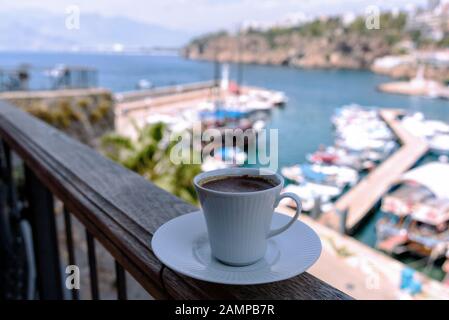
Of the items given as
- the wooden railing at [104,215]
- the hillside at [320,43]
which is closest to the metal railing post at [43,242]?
the wooden railing at [104,215]

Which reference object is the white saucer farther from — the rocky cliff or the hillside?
the hillside

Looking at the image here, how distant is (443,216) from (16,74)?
10.7m

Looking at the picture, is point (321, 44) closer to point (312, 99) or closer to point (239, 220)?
point (312, 99)

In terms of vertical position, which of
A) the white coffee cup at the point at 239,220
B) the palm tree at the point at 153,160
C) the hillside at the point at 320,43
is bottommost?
the palm tree at the point at 153,160

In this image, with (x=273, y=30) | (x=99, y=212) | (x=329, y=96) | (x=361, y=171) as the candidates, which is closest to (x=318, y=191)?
(x=361, y=171)

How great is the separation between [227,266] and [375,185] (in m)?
15.4

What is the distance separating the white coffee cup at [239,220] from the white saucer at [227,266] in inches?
0.5

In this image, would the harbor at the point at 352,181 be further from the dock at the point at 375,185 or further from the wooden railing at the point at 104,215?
the wooden railing at the point at 104,215

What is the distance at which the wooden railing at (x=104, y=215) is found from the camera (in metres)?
0.41

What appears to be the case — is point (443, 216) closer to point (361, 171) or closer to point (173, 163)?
point (361, 171)

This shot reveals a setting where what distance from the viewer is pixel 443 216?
1123 centimetres

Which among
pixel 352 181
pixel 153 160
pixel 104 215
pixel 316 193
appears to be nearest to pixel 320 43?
pixel 352 181

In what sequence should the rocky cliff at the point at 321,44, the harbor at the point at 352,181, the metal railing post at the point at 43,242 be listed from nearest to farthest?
the metal railing post at the point at 43,242, the harbor at the point at 352,181, the rocky cliff at the point at 321,44

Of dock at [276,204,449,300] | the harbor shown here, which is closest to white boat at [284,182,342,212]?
the harbor
